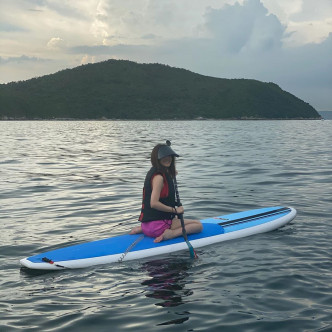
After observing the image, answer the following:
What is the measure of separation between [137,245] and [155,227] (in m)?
0.48

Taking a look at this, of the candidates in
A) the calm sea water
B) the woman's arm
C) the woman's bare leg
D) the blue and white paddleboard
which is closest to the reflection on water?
the calm sea water

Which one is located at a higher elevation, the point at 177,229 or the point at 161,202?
the point at 161,202

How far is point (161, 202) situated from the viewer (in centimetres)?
800

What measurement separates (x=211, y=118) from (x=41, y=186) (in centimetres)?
18377

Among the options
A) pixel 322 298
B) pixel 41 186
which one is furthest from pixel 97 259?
pixel 41 186

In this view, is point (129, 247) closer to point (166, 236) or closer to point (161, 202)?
point (166, 236)

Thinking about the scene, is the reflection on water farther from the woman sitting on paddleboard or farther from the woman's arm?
the woman's arm

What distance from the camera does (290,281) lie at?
6691mm

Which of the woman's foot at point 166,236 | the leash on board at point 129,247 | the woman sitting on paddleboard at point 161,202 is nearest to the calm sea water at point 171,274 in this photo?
the leash on board at point 129,247

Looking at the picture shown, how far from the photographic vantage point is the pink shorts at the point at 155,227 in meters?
8.15

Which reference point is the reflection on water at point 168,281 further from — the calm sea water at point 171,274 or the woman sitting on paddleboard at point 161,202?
the woman sitting on paddleboard at point 161,202

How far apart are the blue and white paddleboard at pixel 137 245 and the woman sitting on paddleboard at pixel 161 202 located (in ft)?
0.49

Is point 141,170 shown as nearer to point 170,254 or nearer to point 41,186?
point 41,186

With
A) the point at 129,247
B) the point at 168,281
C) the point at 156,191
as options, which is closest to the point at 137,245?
the point at 129,247
